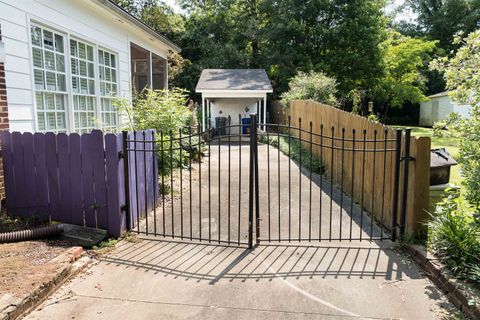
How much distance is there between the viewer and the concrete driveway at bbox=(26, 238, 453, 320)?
10.5 ft

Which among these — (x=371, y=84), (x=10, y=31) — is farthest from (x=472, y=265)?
(x=371, y=84)

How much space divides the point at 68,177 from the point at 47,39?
9.99ft

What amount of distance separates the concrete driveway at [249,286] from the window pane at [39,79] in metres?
3.39

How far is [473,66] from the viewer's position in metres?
4.17

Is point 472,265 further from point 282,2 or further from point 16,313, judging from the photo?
point 282,2

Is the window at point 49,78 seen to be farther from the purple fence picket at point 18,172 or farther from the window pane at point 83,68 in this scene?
the purple fence picket at point 18,172

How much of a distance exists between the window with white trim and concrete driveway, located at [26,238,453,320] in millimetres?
3981

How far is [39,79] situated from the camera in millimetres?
6215

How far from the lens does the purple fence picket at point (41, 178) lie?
491 centimetres

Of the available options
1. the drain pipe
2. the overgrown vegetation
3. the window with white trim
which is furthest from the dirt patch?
the overgrown vegetation

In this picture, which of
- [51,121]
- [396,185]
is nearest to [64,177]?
[51,121]

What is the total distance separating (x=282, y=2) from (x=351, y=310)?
25.0 meters

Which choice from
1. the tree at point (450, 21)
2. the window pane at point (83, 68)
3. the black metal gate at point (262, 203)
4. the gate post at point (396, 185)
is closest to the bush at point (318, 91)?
the black metal gate at point (262, 203)

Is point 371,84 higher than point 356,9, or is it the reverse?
point 356,9
